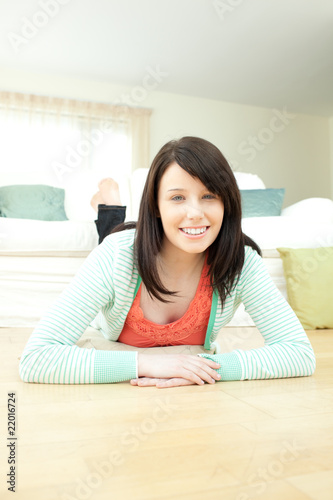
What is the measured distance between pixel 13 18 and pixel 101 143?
6.19 ft

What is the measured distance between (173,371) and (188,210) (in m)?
0.37

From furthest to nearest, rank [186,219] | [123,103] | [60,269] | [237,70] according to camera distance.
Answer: [123,103]
[237,70]
[60,269]
[186,219]

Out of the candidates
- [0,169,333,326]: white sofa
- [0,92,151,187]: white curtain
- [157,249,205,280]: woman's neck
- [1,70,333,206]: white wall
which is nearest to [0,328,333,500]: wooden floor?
[157,249,205,280]: woman's neck

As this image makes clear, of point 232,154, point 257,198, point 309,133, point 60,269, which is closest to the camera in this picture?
point 60,269

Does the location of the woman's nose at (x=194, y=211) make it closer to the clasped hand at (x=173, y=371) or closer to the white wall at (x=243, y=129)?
the clasped hand at (x=173, y=371)

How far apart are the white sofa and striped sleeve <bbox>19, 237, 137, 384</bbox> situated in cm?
122

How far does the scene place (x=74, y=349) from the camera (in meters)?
1.02

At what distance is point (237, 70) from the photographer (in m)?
5.14

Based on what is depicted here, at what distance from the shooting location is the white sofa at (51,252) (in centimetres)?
222

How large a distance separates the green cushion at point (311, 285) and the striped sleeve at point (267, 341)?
117 cm

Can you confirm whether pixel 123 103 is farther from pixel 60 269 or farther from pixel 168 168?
pixel 168 168

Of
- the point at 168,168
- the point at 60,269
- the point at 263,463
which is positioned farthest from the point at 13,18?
the point at 263,463

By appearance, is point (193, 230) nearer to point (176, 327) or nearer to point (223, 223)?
point (223, 223)

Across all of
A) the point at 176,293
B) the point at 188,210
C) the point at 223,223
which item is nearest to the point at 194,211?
the point at 188,210
